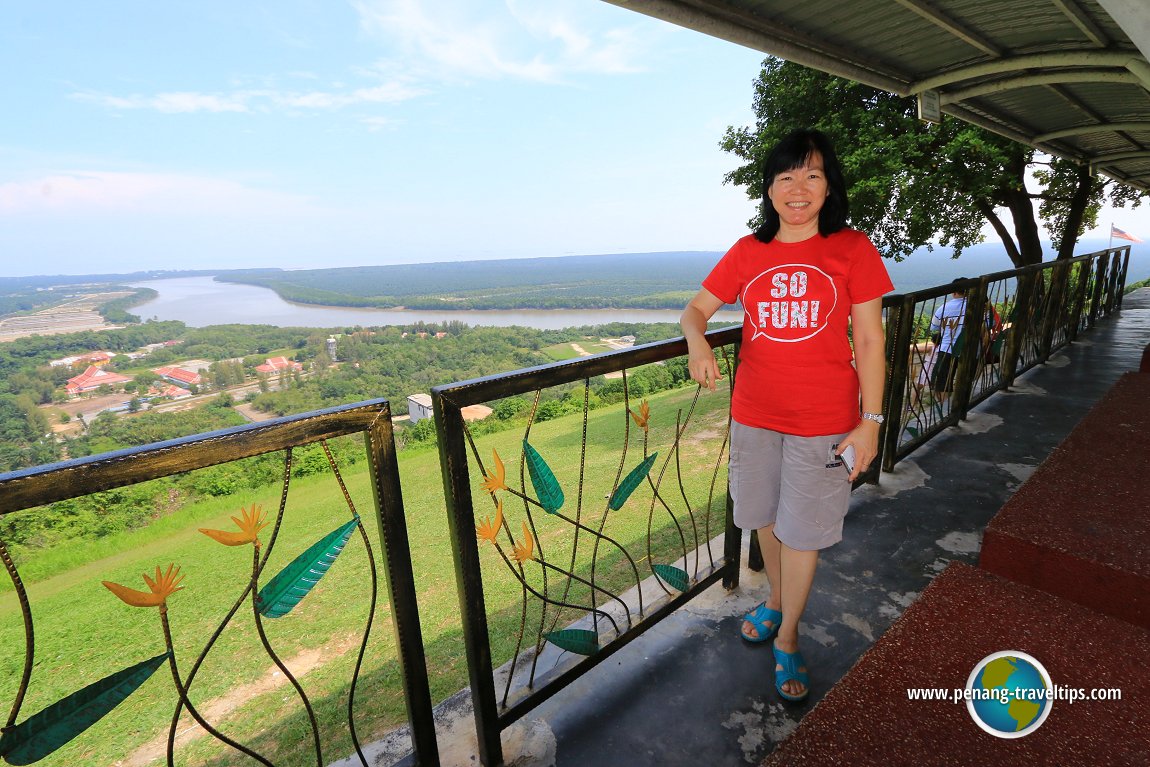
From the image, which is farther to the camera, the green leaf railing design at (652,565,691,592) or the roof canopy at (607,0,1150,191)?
the roof canopy at (607,0,1150,191)

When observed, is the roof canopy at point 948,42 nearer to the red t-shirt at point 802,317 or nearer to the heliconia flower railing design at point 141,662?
the red t-shirt at point 802,317

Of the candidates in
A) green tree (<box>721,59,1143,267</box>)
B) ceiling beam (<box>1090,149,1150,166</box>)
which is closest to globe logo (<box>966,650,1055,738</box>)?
ceiling beam (<box>1090,149,1150,166</box>)

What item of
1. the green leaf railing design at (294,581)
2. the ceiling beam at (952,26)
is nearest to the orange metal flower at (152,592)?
the green leaf railing design at (294,581)

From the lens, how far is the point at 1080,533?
51.8 inches

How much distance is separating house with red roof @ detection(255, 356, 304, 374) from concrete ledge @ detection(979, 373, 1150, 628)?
169 feet

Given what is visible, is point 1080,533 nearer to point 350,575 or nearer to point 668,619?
point 668,619

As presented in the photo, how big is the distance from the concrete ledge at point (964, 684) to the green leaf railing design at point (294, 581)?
88cm

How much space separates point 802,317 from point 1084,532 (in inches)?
33.3

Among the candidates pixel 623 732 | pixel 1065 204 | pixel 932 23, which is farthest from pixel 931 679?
pixel 1065 204

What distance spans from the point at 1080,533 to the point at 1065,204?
706 inches

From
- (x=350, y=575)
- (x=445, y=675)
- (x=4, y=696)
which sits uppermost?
(x=445, y=675)

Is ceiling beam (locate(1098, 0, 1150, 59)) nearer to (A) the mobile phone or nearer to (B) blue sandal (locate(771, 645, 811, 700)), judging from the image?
(A) the mobile phone

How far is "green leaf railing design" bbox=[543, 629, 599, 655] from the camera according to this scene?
158 centimetres

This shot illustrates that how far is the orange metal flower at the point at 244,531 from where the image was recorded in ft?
3.10
